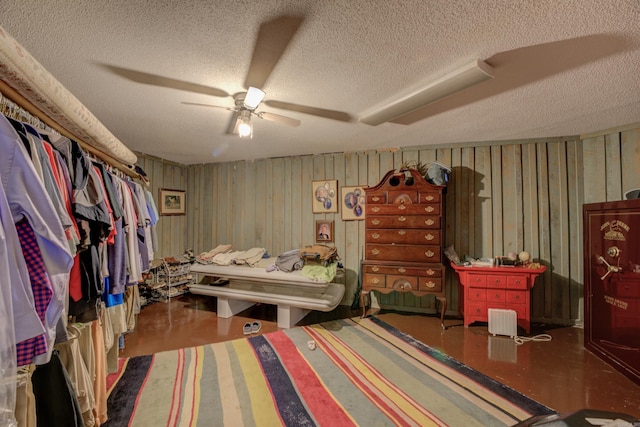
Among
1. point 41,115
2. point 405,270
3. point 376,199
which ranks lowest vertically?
point 405,270

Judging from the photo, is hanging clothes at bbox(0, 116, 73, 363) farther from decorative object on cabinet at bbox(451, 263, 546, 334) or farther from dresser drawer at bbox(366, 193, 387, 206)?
decorative object on cabinet at bbox(451, 263, 546, 334)

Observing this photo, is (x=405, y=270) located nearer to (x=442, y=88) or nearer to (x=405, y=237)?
(x=405, y=237)

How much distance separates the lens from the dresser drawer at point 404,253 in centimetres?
350

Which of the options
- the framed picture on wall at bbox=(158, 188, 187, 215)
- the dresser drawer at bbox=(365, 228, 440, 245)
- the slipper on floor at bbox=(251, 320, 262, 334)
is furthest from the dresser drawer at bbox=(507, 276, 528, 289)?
the framed picture on wall at bbox=(158, 188, 187, 215)

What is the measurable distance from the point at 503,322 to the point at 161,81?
4500mm

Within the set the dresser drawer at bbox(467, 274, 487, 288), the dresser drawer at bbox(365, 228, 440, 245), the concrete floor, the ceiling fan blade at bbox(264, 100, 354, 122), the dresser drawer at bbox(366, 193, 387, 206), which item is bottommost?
the concrete floor

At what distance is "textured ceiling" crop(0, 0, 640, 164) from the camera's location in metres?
1.48

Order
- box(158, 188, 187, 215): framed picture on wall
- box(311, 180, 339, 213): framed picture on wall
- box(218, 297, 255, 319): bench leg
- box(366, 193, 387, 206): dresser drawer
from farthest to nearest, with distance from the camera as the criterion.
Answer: box(158, 188, 187, 215): framed picture on wall
box(311, 180, 339, 213): framed picture on wall
box(218, 297, 255, 319): bench leg
box(366, 193, 387, 206): dresser drawer

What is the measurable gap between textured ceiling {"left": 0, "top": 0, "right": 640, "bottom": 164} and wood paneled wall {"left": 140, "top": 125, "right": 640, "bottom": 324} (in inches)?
24.1

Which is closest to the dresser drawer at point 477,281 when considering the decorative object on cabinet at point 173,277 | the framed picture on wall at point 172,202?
the decorative object on cabinet at point 173,277

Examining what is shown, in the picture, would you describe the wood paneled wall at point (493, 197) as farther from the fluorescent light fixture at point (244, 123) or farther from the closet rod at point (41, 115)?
the closet rod at point (41, 115)

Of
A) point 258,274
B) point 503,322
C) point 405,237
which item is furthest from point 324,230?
point 503,322

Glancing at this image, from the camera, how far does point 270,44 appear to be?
69.0 inches

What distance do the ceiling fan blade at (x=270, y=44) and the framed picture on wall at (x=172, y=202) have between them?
3.88 metres
